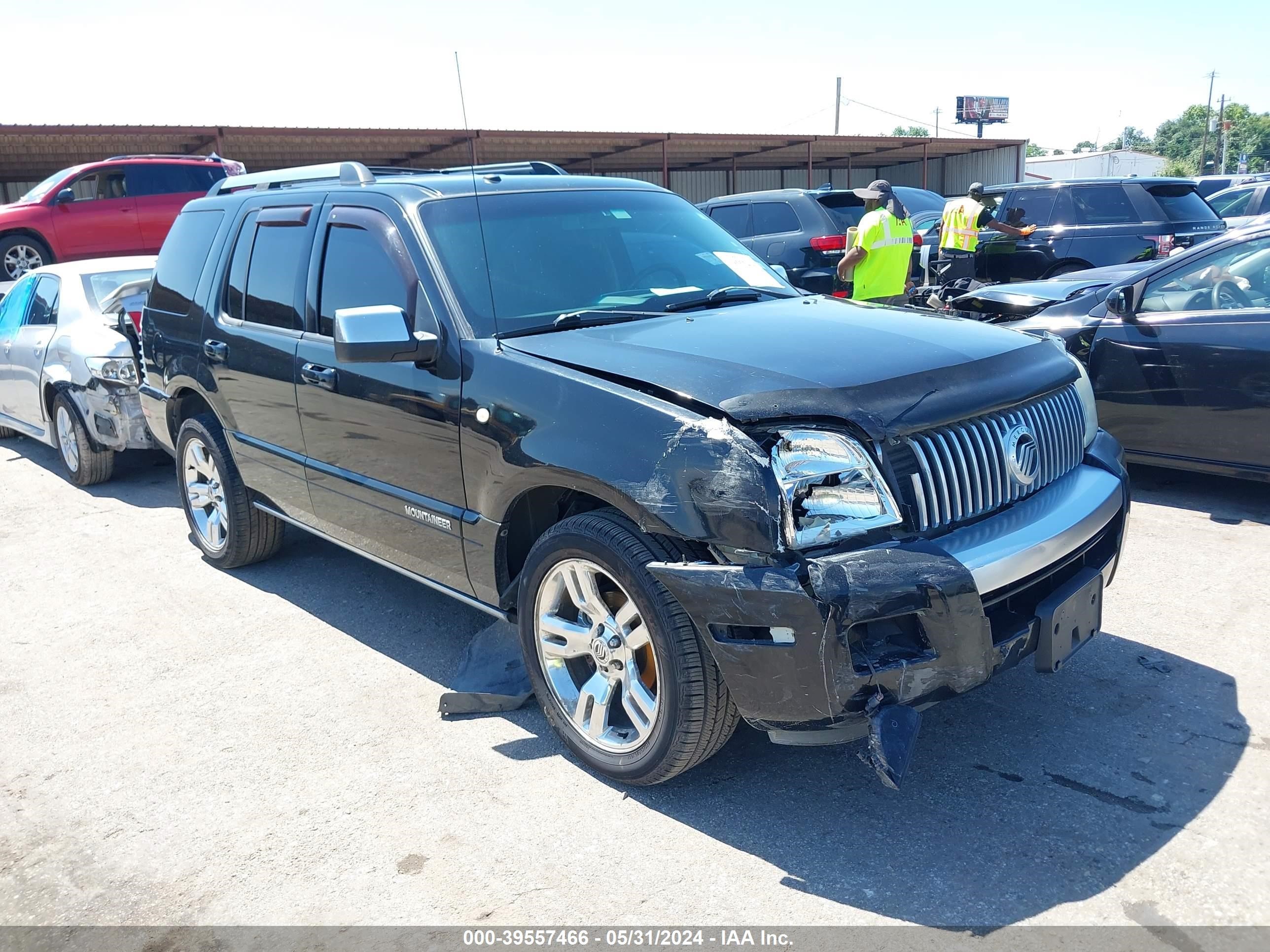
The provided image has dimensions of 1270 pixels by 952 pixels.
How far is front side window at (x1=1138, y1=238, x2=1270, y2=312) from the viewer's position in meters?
5.61

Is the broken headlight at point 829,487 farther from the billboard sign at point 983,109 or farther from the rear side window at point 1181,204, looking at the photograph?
the billboard sign at point 983,109

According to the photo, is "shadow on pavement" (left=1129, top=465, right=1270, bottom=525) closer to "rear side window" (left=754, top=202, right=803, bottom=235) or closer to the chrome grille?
the chrome grille

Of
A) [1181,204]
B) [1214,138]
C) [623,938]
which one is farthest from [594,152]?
[1214,138]

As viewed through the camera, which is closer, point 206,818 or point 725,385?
point 725,385

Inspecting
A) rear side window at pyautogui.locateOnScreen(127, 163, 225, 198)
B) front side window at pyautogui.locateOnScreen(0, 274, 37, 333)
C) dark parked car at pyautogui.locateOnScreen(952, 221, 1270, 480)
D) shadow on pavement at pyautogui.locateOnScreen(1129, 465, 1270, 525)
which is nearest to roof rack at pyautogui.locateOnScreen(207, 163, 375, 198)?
front side window at pyautogui.locateOnScreen(0, 274, 37, 333)

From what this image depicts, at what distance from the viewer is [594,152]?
2802 cm

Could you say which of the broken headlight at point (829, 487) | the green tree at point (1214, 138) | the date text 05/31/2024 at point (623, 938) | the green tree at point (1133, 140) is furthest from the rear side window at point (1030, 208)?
the green tree at point (1133, 140)

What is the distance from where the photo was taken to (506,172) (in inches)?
186

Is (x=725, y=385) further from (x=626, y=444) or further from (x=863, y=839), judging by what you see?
(x=863, y=839)

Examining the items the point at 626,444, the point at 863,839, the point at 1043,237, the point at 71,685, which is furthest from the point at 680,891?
the point at 1043,237

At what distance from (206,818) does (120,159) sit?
44.8 feet

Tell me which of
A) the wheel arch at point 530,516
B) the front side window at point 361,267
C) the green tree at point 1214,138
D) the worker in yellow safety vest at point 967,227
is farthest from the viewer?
the green tree at point 1214,138

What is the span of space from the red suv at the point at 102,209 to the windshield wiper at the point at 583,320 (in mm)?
11728

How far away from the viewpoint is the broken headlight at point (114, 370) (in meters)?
7.35
